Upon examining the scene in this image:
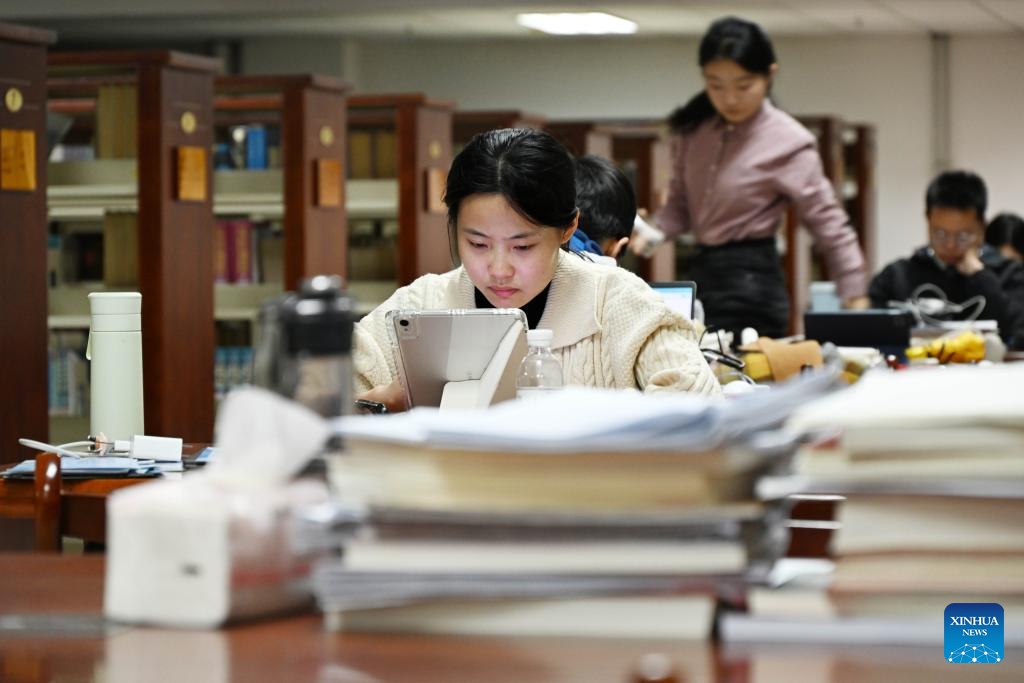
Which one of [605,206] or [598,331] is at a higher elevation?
[605,206]

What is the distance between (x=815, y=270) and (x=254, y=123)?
17.9 feet

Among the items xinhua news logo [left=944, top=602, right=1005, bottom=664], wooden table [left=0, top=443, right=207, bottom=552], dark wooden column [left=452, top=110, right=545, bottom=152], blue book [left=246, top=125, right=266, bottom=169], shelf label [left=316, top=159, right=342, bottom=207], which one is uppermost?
dark wooden column [left=452, top=110, right=545, bottom=152]

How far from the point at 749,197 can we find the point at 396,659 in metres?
3.82

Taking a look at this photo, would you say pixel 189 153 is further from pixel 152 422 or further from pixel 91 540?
pixel 91 540

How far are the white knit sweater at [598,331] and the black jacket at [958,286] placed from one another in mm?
2857

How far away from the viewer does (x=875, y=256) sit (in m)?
11.8

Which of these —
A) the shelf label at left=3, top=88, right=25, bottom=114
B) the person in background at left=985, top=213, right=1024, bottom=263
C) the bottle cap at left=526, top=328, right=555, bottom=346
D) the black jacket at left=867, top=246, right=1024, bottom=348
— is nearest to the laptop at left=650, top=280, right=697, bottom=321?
the bottle cap at left=526, top=328, right=555, bottom=346

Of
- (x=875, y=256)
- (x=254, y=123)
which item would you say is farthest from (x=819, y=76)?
(x=254, y=123)

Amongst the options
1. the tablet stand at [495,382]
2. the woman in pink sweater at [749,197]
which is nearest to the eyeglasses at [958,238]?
the woman in pink sweater at [749,197]

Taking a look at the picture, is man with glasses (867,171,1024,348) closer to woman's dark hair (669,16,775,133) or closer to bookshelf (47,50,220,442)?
woman's dark hair (669,16,775,133)

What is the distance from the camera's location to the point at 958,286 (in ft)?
17.7

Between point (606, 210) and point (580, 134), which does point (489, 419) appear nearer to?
point (606, 210)

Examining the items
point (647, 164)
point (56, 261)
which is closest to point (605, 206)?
point (56, 261)

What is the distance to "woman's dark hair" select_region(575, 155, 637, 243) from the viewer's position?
3395 millimetres
